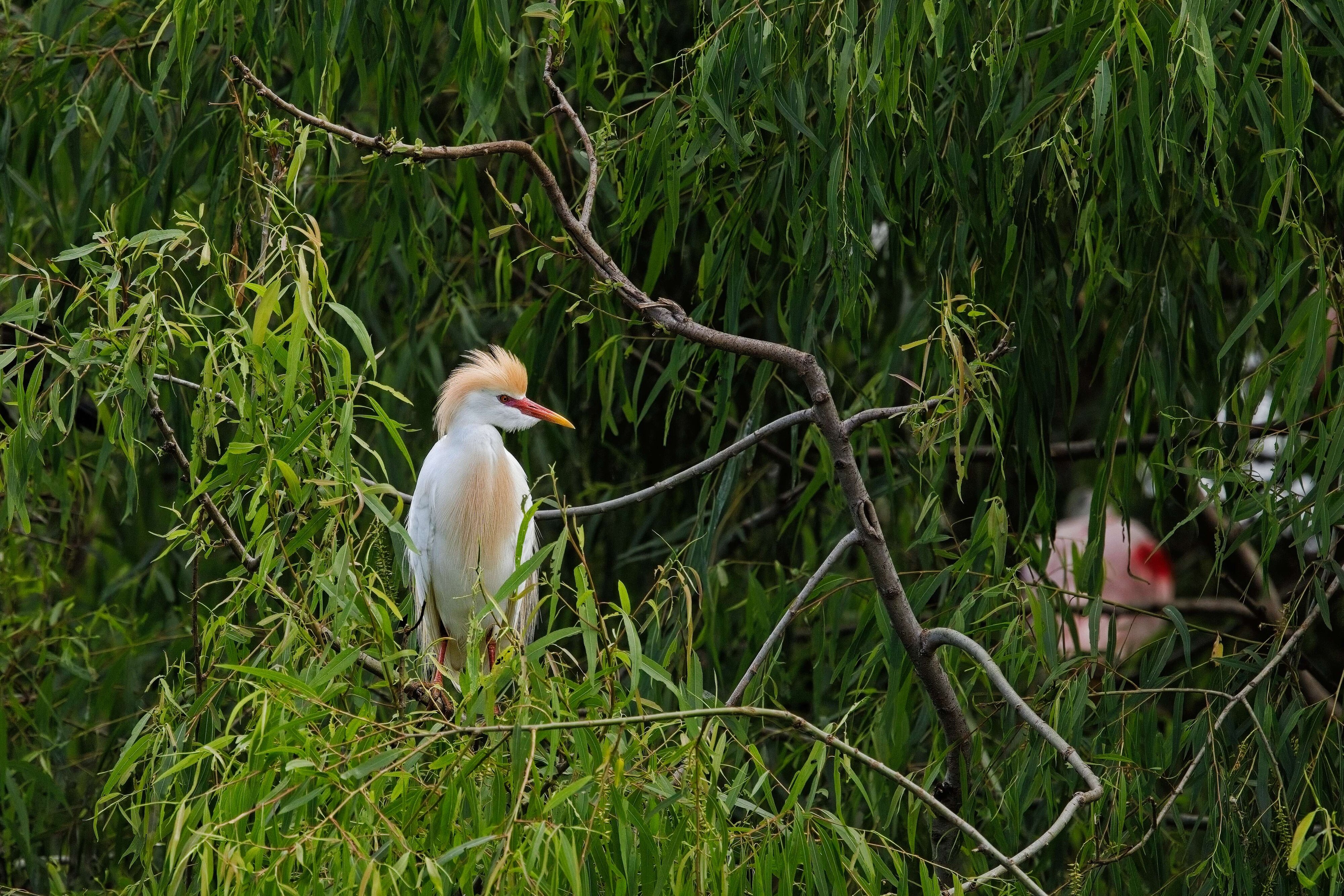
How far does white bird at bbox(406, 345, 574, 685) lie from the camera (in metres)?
2.53

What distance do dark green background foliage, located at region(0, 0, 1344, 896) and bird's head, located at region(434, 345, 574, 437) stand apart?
0.12 m

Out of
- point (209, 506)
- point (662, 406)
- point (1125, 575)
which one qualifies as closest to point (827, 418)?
point (209, 506)

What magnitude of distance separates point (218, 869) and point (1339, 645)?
10.6 ft

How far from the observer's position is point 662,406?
3.11 m

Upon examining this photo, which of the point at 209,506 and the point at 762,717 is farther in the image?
the point at 209,506

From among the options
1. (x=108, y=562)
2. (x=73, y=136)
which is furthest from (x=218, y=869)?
(x=108, y=562)

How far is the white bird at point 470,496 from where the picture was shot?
8.30 feet

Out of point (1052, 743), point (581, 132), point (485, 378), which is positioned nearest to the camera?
point (1052, 743)

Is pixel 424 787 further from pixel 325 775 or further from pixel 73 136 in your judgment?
pixel 73 136

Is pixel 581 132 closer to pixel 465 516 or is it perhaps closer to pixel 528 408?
pixel 528 408

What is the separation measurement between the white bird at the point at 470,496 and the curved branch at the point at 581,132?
0.72 meters

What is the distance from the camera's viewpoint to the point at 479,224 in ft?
8.56

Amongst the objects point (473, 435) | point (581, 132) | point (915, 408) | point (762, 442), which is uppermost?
point (581, 132)

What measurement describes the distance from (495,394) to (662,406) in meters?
0.64
